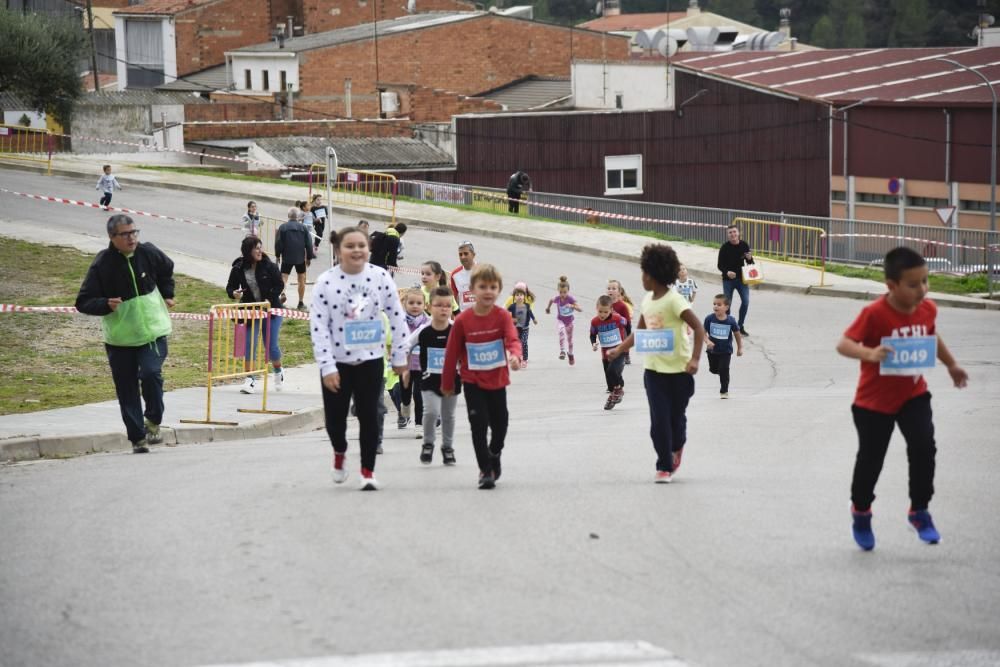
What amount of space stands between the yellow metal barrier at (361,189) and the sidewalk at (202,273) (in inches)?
24.3

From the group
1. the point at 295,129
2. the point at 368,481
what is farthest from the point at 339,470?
the point at 295,129

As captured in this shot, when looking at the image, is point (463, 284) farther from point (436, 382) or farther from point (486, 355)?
point (486, 355)

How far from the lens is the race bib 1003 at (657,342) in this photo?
384 inches

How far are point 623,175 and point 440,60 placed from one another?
16037 millimetres

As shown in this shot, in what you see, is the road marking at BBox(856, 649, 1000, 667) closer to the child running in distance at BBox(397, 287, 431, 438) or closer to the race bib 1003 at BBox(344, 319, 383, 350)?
A: the race bib 1003 at BBox(344, 319, 383, 350)

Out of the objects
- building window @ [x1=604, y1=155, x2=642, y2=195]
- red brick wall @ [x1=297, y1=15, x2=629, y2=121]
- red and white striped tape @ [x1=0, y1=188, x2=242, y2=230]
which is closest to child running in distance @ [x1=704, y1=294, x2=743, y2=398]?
red and white striped tape @ [x1=0, y1=188, x2=242, y2=230]

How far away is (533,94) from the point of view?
2741 inches

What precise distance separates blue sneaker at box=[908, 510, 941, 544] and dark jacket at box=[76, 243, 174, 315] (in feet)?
21.5

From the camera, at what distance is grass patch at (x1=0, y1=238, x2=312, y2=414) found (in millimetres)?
15836

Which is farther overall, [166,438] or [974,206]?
[974,206]

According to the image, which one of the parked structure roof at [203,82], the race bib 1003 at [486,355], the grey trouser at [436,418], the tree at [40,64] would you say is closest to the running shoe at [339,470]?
the race bib 1003 at [486,355]

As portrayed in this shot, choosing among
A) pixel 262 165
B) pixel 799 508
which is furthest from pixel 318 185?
pixel 799 508

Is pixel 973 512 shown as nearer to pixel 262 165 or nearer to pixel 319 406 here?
pixel 319 406

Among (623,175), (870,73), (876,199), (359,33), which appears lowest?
(876,199)
